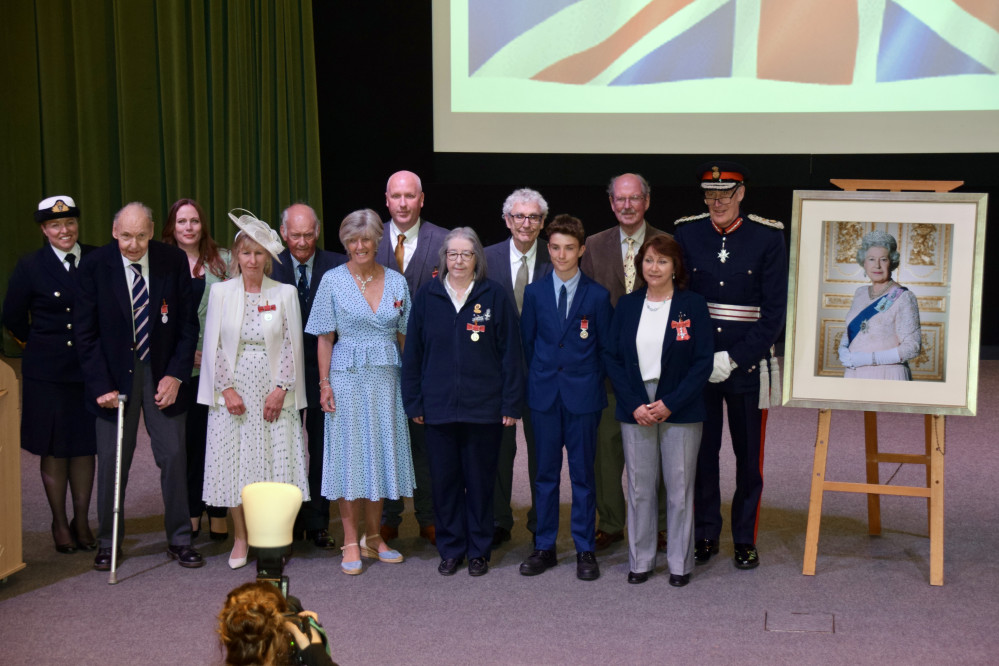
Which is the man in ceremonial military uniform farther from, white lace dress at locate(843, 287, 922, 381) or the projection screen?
the projection screen

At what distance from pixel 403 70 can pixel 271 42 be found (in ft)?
4.56

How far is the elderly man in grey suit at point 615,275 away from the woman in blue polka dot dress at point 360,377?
0.84m

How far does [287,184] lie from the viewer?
28.8ft

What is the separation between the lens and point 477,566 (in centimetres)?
387

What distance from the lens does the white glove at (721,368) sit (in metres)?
3.77

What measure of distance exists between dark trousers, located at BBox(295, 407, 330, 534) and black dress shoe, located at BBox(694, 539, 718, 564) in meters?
1.52

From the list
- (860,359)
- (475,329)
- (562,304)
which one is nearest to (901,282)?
(860,359)

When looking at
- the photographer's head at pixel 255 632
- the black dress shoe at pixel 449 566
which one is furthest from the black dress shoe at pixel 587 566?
the photographer's head at pixel 255 632

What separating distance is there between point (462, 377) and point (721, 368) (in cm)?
A: 97

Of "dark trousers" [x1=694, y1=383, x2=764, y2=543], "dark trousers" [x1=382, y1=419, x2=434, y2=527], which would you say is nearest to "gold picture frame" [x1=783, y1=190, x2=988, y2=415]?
"dark trousers" [x1=694, y1=383, x2=764, y2=543]

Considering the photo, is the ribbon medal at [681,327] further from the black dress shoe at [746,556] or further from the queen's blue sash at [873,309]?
the black dress shoe at [746,556]

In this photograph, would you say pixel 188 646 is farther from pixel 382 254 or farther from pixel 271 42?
pixel 271 42

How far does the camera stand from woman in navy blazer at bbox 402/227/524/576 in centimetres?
377

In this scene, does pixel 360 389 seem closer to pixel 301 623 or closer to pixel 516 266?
pixel 516 266
